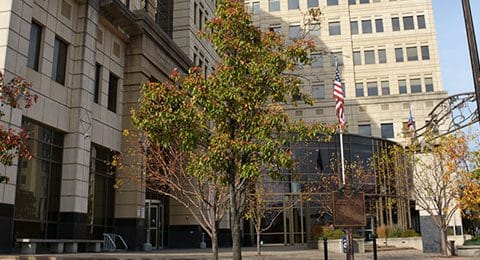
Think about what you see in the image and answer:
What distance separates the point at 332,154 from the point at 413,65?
17.6 m

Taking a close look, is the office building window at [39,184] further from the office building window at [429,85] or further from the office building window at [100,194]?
the office building window at [429,85]

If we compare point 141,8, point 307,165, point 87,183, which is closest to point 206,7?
point 141,8

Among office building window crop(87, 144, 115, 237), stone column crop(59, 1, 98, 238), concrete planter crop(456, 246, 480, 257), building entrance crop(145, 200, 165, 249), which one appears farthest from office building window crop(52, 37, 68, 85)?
concrete planter crop(456, 246, 480, 257)

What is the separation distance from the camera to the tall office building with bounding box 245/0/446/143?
56.1m

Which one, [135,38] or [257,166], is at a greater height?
[135,38]

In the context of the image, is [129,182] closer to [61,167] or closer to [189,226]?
[61,167]

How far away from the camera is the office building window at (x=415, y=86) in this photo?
56362 millimetres

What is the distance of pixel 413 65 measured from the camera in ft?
186

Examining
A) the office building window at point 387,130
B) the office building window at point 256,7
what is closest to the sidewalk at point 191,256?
the office building window at point 387,130

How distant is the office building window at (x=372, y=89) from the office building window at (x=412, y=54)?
185 inches

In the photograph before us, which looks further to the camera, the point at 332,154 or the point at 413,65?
the point at 413,65

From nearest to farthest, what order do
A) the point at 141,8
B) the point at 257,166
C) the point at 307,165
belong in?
the point at 257,166 < the point at 141,8 < the point at 307,165

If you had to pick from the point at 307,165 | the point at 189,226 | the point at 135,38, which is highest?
the point at 135,38

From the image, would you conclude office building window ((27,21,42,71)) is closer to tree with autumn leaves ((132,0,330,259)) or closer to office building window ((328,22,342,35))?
tree with autumn leaves ((132,0,330,259))
